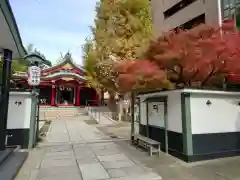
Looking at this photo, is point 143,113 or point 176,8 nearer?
point 143,113

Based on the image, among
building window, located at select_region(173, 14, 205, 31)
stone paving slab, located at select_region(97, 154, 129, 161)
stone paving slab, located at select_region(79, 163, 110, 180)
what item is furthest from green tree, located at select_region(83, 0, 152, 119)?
stone paving slab, located at select_region(79, 163, 110, 180)

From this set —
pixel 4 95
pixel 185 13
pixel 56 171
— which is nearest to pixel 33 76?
pixel 4 95

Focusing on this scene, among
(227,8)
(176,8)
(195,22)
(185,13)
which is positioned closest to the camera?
(227,8)

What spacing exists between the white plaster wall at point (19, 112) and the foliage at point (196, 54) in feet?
13.6

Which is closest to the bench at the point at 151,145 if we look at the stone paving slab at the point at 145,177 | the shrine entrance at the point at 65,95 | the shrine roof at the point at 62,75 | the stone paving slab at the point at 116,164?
the stone paving slab at the point at 116,164

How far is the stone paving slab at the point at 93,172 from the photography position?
18.9 ft

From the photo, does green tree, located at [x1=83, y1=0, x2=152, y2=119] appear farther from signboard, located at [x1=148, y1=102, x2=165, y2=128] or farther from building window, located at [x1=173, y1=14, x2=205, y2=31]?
signboard, located at [x1=148, y1=102, x2=165, y2=128]

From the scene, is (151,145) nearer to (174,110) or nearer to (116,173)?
(174,110)

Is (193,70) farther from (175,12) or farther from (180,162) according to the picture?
(175,12)

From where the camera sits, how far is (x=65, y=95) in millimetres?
33812

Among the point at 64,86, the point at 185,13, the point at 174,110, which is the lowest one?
the point at 174,110

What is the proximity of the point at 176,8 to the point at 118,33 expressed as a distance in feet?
23.2

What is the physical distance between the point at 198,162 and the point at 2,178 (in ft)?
18.1

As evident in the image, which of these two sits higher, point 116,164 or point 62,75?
point 62,75
